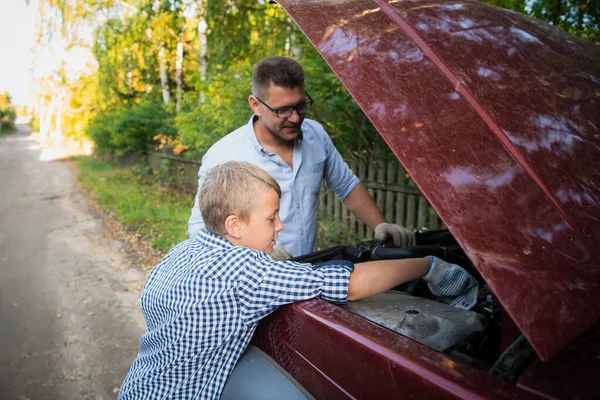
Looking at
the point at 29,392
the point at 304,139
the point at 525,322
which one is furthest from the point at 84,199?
the point at 525,322

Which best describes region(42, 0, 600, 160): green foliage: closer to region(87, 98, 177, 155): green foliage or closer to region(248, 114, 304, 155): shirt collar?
region(87, 98, 177, 155): green foliage

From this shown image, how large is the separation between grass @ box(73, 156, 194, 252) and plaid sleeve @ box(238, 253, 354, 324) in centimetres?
546

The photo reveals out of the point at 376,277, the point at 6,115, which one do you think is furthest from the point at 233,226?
the point at 6,115

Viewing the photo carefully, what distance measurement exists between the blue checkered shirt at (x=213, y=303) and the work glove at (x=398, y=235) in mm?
637

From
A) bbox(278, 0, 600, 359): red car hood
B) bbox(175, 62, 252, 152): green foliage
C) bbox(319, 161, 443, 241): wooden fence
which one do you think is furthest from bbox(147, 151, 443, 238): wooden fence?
bbox(278, 0, 600, 359): red car hood

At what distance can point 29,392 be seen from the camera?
3236mm

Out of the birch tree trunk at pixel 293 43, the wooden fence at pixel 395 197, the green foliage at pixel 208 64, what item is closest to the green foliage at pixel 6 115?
the green foliage at pixel 208 64

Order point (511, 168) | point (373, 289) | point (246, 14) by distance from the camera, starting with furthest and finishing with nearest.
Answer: point (246, 14)
point (373, 289)
point (511, 168)

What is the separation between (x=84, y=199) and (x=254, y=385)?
10.7m

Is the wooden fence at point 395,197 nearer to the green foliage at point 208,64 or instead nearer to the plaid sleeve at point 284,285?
the green foliage at point 208,64

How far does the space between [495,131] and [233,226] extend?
0.89 m

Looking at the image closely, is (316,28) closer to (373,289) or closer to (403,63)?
(403,63)

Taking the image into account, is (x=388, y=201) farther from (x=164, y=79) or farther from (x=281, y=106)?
(x=164, y=79)

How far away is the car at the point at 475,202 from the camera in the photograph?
3.09 ft
